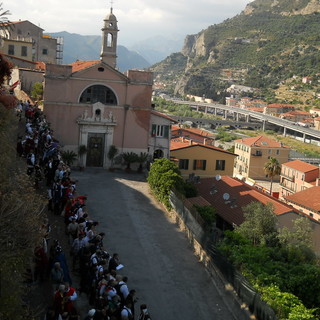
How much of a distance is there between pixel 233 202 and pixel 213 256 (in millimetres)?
18172

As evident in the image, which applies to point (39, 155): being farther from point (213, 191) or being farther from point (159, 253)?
point (213, 191)

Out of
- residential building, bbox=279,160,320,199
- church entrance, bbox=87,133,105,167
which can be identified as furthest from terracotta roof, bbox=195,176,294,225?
residential building, bbox=279,160,320,199

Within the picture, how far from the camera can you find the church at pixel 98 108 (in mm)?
33031

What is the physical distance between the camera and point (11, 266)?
7984 millimetres

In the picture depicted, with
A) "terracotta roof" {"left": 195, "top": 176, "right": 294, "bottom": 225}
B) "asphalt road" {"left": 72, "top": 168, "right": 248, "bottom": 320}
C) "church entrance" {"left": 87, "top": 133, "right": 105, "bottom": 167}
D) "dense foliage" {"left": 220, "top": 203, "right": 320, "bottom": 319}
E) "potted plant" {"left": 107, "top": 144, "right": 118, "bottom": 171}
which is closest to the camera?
"dense foliage" {"left": 220, "top": 203, "right": 320, "bottom": 319}

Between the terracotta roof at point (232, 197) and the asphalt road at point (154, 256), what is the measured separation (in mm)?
7652

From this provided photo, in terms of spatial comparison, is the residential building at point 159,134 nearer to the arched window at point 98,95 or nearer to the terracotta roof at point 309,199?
the arched window at point 98,95

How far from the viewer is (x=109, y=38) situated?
38.9 meters

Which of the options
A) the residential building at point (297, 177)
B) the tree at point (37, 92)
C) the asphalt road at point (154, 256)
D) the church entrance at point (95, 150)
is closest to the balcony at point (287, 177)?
Answer: the residential building at point (297, 177)

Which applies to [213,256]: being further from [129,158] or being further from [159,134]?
[159,134]

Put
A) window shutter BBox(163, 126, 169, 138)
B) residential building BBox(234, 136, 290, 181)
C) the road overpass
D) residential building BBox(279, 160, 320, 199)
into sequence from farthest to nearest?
the road overpass < residential building BBox(234, 136, 290, 181) < residential building BBox(279, 160, 320, 199) < window shutter BBox(163, 126, 169, 138)

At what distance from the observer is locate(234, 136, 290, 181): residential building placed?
82.4 meters

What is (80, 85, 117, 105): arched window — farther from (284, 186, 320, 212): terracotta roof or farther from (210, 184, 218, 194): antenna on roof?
(284, 186, 320, 212): terracotta roof

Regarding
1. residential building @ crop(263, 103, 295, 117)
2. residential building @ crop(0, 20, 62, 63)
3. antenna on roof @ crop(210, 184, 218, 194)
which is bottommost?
antenna on roof @ crop(210, 184, 218, 194)
